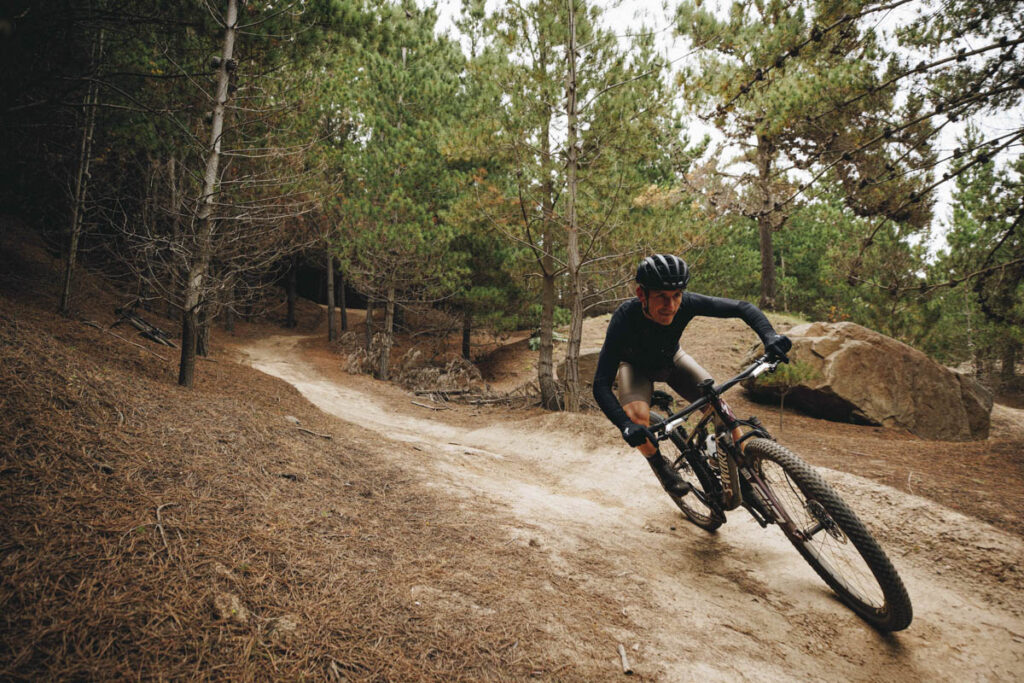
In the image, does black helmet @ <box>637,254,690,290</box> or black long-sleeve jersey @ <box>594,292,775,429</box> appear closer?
black helmet @ <box>637,254,690,290</box>

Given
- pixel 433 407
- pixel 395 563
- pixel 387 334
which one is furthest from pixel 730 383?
pixel 387 334

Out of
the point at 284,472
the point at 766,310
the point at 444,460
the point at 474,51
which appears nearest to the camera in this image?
the point at 284,472

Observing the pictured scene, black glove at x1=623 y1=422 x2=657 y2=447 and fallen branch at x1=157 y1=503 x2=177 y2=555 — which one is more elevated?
black glove at x1=623 y1=422 x2=657 y2=447

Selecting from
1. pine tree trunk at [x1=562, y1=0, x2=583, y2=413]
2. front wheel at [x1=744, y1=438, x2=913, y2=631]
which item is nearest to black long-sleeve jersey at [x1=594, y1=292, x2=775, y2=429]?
front wheel at [x1=744, y1=438, x2=913, y2=631]

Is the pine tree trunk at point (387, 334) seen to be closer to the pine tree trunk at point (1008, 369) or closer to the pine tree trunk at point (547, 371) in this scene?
the pine tree trunk at point (547, 371)

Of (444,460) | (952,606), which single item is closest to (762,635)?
(952,606)

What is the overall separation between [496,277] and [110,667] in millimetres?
15187

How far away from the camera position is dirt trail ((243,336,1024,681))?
244 cm

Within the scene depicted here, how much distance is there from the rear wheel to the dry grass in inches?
58.1

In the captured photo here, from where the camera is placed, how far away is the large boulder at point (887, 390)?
929cm

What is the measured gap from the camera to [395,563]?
2.74 m

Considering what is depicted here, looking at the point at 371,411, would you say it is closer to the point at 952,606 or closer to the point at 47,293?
the point at 47,293

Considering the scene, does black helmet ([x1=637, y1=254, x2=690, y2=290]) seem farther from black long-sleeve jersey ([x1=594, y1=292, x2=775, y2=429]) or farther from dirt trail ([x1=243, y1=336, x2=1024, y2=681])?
dirt trail ([x1=243, y1=336, x2=1024, y2=681])

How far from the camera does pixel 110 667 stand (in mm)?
1551
